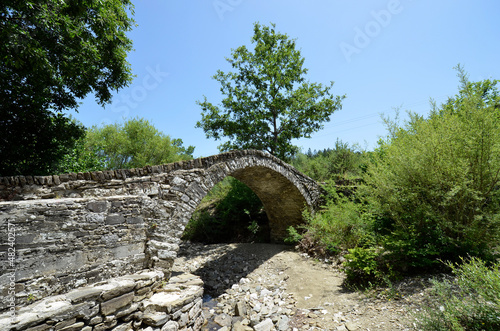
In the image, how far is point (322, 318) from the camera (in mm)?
4289

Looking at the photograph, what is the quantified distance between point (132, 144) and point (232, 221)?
13129mm

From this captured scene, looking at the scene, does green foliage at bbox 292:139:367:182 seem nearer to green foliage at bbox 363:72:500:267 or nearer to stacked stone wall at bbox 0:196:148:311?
green foliage at bbox 363:72:500:267

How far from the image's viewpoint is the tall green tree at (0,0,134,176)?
4879mm

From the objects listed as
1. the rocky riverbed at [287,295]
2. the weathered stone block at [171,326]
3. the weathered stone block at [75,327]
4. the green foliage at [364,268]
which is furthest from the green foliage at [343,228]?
the weathered stone block at [75,327]

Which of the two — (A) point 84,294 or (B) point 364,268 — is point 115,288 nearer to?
(A) point 84,294

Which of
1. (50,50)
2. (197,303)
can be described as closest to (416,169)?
(197,303)

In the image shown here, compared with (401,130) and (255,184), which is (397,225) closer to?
(401,130)

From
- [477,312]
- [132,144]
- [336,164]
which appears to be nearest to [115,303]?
[477,312]

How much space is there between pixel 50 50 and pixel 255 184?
708cm

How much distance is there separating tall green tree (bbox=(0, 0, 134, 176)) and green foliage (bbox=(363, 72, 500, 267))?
783 cm

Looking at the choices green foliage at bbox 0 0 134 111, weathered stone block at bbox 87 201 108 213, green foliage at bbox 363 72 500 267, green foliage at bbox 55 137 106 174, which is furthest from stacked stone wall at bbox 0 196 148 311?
green foliage at bbox 55 137 106 174

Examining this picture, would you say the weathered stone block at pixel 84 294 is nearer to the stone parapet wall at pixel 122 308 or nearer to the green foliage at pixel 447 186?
the stone parapet wall at pixel 122 308

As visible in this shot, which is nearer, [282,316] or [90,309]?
[90,309]

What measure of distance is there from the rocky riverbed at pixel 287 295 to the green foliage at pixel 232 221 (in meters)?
2.16
